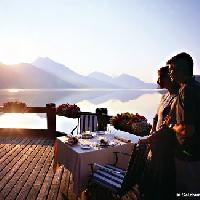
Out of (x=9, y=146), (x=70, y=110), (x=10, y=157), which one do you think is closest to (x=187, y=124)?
(x=70, y=110)

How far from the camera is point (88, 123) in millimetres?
8672

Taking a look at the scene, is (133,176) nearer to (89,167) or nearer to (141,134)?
(89,167)

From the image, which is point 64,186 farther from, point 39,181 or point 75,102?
point 75,102

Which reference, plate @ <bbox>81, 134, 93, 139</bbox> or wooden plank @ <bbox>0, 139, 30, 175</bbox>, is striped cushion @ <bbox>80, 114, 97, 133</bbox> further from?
wooden plank @ <bbox>0, 139, 30, 175</bbox>

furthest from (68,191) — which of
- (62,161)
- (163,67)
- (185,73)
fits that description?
(185,73)

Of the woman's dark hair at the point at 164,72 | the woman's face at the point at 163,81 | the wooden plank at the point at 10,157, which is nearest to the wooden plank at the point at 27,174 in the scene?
the wooden plank at the point at 10,157

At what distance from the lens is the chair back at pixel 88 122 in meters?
8.62

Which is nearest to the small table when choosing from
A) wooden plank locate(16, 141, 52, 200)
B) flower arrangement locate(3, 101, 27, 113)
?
wooden plank locate(16, 141, 52, 200)

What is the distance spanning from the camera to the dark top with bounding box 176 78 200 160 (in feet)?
11.2

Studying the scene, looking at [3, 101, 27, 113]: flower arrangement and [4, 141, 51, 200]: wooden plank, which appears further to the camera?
[3, 101, 27, 113]: flower arrangement

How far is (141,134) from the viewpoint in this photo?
6.74 meters

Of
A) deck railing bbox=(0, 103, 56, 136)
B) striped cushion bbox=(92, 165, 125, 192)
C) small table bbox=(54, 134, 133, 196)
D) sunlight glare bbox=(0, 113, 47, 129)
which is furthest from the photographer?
sunlight glare bbox=(0, 113, 47, 129)

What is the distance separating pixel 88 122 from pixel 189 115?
5494 millimetres

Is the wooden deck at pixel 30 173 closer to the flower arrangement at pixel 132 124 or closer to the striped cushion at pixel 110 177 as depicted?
the striped cushion at pixel 110 177
